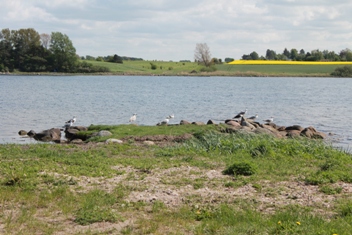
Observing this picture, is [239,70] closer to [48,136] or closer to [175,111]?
[175,111]

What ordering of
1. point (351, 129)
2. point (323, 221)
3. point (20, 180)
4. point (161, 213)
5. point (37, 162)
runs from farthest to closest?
point (351, 129), point (37, 162), point (20, 180), point (161, 213), point (323, 221)

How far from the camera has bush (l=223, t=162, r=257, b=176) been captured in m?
11.7

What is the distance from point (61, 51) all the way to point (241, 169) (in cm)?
11657

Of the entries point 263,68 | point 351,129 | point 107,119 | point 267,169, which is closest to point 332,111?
point 351,129

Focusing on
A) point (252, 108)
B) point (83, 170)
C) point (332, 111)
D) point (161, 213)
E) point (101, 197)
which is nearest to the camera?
point (161, 213)

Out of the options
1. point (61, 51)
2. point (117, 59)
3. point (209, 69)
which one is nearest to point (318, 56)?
point (209, 69)

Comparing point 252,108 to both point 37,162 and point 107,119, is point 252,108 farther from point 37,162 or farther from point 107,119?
point 37,162

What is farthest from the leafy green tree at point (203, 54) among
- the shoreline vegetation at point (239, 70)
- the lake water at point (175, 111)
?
the lake water at point (175, 111)

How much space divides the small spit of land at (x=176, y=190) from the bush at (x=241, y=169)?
26mm

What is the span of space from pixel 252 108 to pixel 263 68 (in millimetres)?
77715

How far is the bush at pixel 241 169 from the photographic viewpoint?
11719 mm

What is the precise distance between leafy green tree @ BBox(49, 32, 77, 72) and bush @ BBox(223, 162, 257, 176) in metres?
115

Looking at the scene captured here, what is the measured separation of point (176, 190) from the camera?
10062 mm

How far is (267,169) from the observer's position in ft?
40.9
